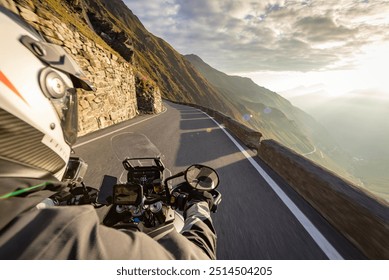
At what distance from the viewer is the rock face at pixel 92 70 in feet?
25.7

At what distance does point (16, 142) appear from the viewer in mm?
1130

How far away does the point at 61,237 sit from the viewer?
0.83 meters

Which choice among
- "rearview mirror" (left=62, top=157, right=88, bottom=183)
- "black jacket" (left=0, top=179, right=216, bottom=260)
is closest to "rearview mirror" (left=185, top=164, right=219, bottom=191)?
"black jacket" (left=0, top=179, right=216, bottom=260)

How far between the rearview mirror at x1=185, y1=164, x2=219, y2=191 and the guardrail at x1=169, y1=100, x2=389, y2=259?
6.28 feet

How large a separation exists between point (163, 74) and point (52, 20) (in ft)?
257

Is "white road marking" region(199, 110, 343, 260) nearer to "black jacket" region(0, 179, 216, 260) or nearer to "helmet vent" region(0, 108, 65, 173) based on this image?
"black jacket" region(0, 179, 216, 260)

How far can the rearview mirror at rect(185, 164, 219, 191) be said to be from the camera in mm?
1972

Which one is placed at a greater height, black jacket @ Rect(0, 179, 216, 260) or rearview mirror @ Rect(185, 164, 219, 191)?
black jacket @ Rect(0, 179, 216, 260)

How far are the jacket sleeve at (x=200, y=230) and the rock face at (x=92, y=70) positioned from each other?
24.1ft

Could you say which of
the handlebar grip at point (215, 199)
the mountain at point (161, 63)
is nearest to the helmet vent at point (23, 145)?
the handlebar grip at point (215, 199)

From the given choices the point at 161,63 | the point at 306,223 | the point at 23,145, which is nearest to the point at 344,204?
the point at 306,223

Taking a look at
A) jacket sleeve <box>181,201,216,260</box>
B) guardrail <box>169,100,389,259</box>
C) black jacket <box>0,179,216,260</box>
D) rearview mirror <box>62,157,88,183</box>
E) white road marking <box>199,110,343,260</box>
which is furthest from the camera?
white road marking <box>199,110,343,260</box>

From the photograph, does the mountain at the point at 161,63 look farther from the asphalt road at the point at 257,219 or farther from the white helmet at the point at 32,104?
the white helmet at the point at 32,104
